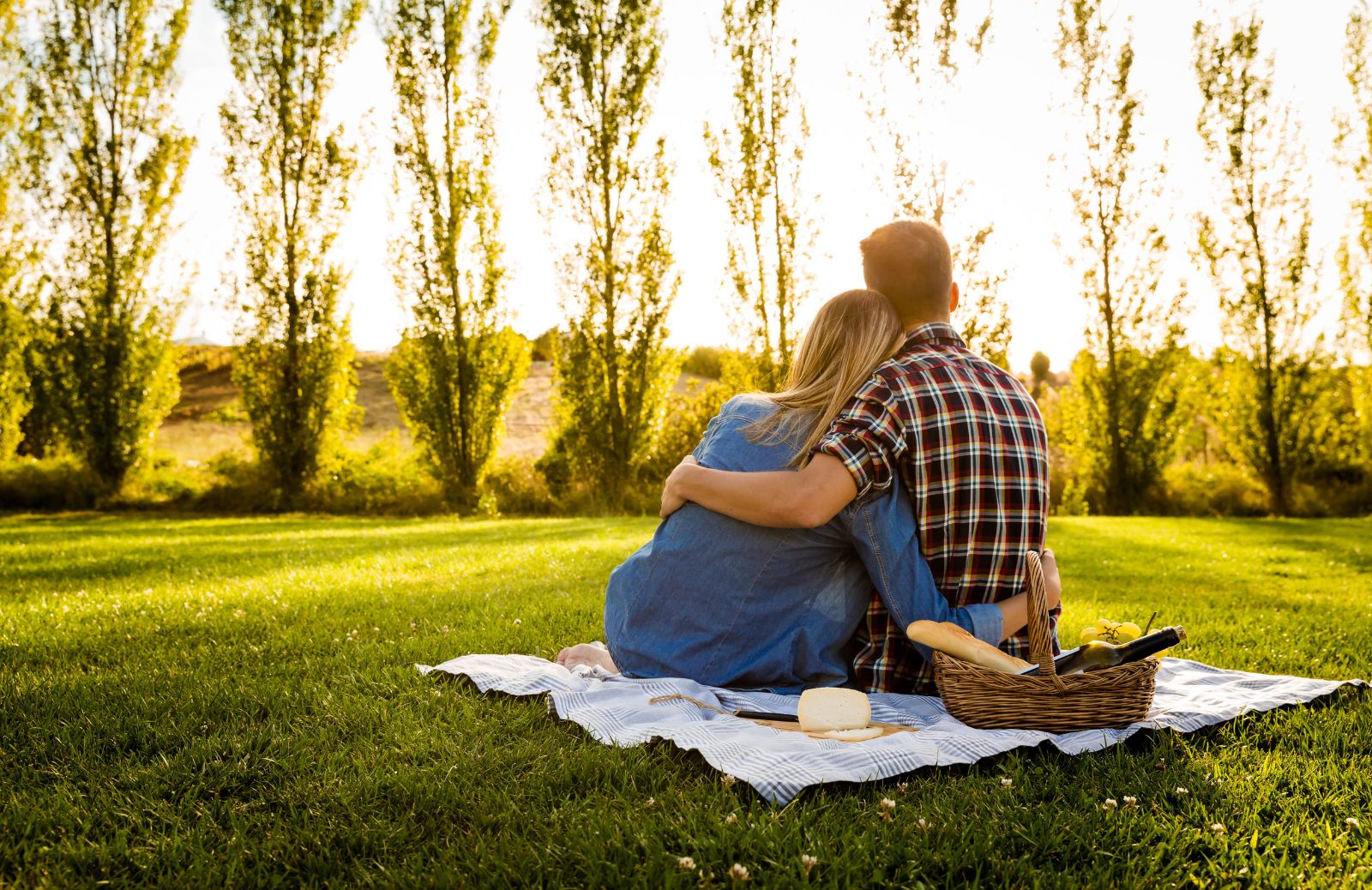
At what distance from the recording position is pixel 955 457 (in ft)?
9.62

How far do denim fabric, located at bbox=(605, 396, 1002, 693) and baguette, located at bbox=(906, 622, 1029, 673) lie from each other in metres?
0.18

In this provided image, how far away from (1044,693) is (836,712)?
66 cm

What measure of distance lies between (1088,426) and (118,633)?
16.2 meters

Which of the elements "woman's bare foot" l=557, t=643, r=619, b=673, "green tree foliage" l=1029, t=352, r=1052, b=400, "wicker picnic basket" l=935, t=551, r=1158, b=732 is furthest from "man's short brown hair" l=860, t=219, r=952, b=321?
"green tree foliage" l=1029, t=352, r=1052, b=400

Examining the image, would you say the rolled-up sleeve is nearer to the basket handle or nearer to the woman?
the woman

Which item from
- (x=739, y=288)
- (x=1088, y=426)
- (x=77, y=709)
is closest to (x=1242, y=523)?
(x=1088, y=426)

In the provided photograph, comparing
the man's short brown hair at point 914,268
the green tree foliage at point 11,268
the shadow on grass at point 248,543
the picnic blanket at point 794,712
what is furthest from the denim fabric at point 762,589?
the green tree foliage at point 11,268

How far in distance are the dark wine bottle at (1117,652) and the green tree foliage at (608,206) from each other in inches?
503

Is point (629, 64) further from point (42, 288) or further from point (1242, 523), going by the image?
point (1242, 523)

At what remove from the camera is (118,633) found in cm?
443

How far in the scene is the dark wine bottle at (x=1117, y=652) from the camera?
2.63 metres

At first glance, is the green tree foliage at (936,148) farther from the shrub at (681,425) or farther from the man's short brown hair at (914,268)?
the man's short brown hair at (914,268)

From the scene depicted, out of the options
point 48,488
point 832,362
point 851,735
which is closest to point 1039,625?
point 851,735

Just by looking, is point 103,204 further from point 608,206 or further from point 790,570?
point 790,570
